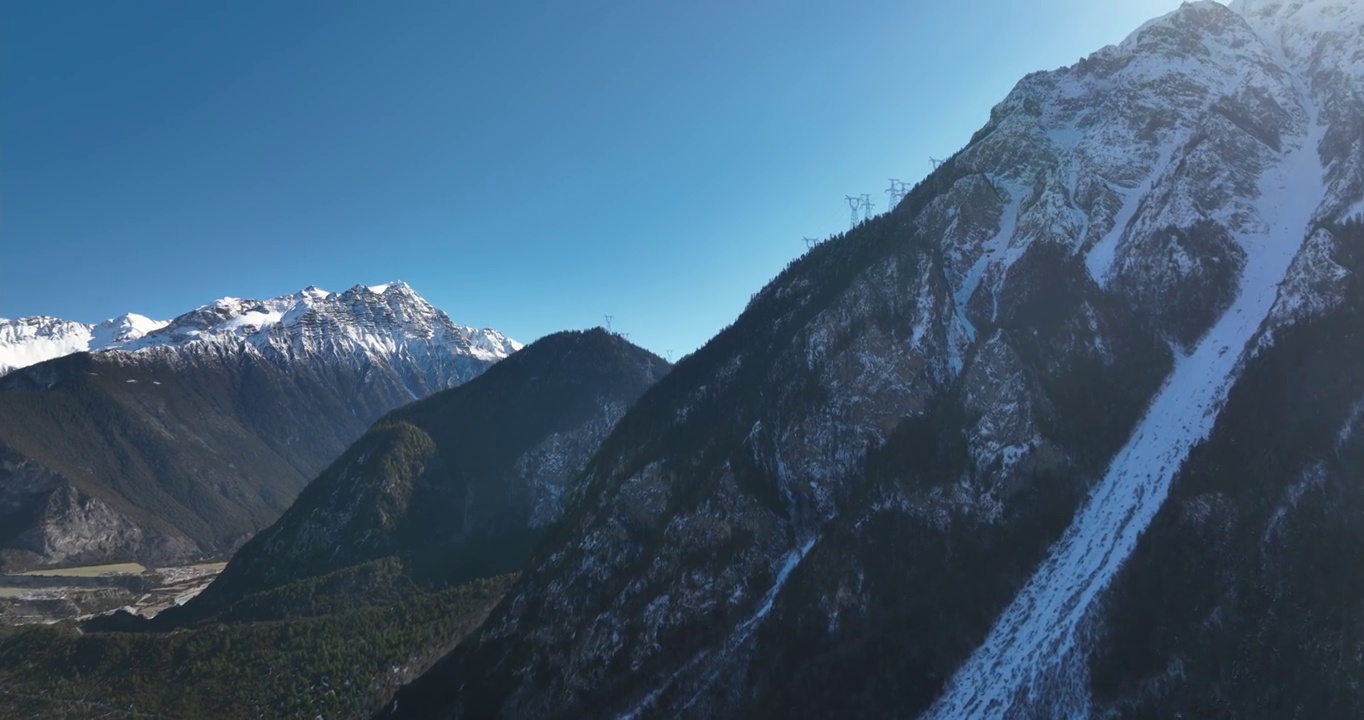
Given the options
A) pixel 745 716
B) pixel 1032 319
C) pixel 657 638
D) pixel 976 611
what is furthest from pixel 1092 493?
pixel 657 638

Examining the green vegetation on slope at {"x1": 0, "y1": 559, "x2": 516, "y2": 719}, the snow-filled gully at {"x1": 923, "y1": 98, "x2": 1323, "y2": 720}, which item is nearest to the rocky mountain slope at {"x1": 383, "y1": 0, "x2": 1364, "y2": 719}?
the snow-filled gully at {"x1": 923, "y1": 98, "x2": 1323, "y2": 720}

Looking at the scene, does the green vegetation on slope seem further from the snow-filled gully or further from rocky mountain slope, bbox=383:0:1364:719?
the snow-filled gully

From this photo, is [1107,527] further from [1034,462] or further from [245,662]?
→ [245,662]

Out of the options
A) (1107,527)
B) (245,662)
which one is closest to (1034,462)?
(1107,527)

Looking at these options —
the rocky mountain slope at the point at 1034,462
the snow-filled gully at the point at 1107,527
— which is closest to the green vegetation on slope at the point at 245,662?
the rocky mountain slope at the point at 1034,462

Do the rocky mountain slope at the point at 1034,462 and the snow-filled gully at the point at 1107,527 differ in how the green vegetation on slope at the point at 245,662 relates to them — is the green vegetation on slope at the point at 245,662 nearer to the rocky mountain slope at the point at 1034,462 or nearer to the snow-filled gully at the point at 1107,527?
the rocky mountain slope at the point at 1034,462

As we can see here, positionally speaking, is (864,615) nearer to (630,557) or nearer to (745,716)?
(745,716)

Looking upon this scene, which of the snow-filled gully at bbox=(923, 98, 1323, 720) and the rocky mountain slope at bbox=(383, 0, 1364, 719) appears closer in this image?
the rocky mountain slope at bbox=(383, 0, 1364, 719)
